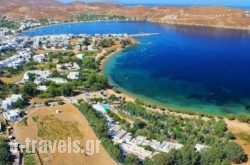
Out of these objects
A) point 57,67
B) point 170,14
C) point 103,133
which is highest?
point 170,14

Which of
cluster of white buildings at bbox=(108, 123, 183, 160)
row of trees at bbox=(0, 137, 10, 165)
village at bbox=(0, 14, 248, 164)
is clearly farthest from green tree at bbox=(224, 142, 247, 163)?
row of trees at bbox=(0, 137, 10, 165)

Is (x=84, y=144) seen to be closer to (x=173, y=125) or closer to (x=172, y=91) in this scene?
(x=173, y=125)

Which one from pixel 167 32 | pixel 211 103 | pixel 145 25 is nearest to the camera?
pixel 211 103

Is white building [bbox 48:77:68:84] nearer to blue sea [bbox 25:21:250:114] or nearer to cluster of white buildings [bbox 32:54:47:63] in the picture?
blue sea [bbox 25:21:250:114]

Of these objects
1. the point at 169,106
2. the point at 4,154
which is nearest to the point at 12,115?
the point at 4,154

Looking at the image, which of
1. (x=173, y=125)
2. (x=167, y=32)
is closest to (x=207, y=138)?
(x=173, y=125)

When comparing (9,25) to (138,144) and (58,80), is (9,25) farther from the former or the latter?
(138,144)
